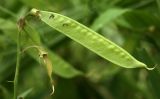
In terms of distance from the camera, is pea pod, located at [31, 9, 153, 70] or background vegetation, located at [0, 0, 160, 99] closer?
pea pod, located at [31, 9, 153, 70]

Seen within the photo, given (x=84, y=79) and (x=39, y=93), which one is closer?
(x=39, y=93)

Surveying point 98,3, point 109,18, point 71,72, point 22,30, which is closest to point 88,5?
point 98,3

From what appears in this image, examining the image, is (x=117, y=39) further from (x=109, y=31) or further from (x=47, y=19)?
(x=47, y=19)

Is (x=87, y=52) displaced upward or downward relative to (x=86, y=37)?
downward

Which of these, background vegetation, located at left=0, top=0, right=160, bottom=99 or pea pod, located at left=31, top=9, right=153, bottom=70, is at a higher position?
pea pod, located at left=31, top=9, right=153, bottom=70

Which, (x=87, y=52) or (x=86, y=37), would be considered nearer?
(x=86, y=37)

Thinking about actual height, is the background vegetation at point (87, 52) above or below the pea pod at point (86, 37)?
below

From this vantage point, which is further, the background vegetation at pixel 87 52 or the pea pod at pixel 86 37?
the background vegetation at pixel 87 52

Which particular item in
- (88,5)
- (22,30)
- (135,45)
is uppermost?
(22,30)
